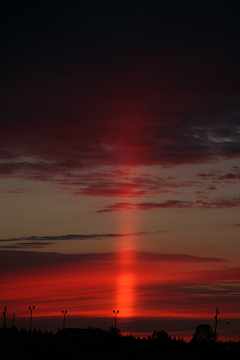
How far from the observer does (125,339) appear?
136 metres

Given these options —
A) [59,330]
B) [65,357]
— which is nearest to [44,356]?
[65,357]

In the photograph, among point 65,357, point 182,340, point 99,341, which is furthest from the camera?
point 182,340

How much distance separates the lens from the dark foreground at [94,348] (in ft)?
287

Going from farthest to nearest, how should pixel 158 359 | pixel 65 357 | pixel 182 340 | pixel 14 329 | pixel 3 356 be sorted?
pixel 182 340, pixel 14 329, pixel 158 359, pixel 65 357, pixel 3 356

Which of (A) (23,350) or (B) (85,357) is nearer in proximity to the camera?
(B) (85,357)

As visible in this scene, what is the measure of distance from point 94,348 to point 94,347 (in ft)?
13.3

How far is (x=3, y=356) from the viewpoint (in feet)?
225

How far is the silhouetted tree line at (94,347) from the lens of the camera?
288 feet

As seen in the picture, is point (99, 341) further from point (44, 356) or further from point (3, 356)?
point (3, 356)

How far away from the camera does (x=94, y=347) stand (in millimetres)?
114062

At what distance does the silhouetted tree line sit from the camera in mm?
87875

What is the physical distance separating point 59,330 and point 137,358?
7635 centimetres

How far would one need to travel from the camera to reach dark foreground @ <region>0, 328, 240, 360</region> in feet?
287

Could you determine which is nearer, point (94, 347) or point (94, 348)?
point (94, 348)
